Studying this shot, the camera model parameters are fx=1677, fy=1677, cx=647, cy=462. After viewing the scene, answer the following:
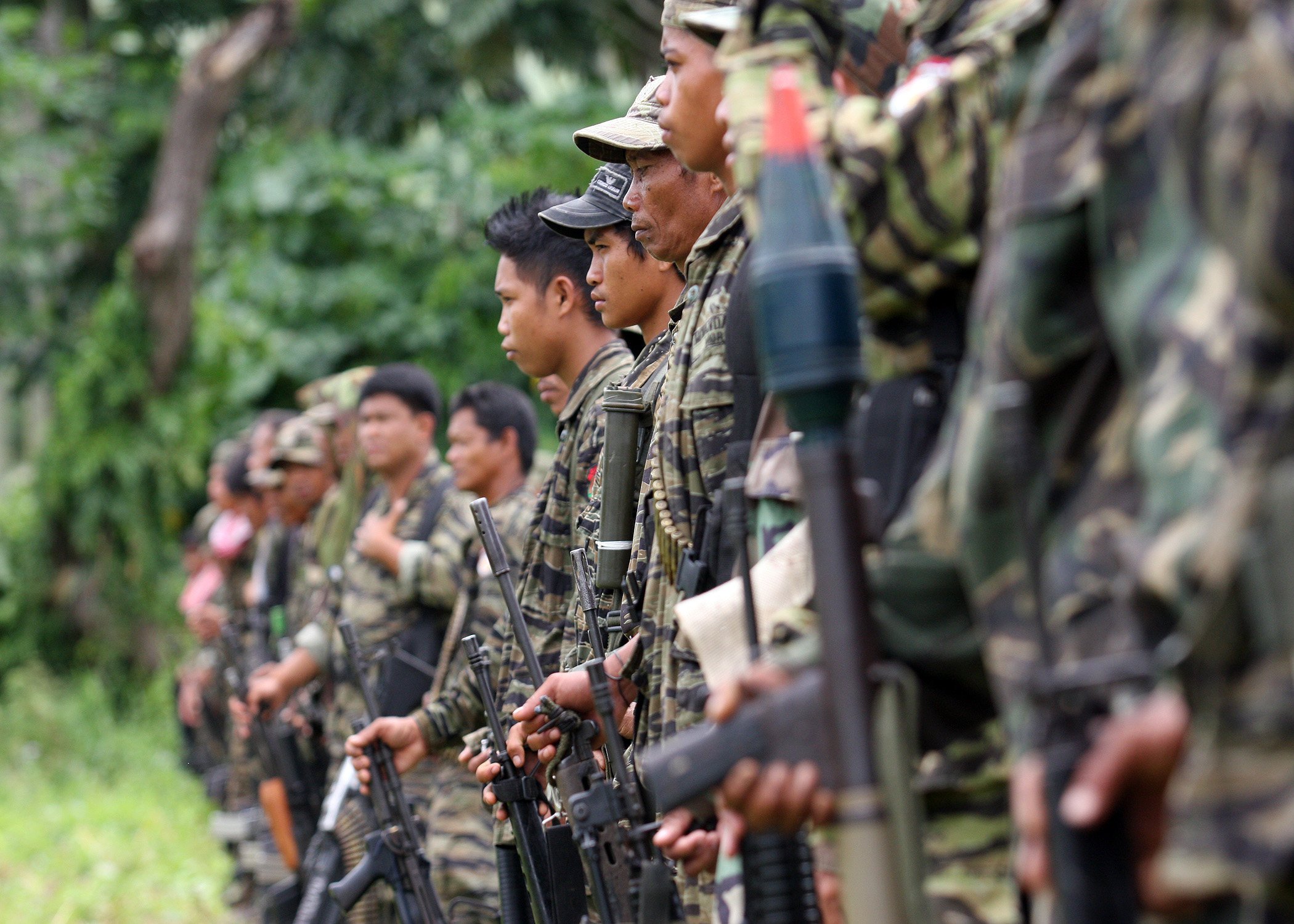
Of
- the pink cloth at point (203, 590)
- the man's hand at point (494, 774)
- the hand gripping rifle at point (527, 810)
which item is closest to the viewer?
the hand gripping rifle at point (527, 810)

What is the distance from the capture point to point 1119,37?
1.93 meters

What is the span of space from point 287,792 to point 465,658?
7.05ft

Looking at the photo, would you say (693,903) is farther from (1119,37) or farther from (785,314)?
(1119,37)

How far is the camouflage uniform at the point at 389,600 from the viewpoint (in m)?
6.18

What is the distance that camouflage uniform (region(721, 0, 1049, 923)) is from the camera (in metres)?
2.27

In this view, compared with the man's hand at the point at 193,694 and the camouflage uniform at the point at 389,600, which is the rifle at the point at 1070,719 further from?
the man's hand at the point at 193,694

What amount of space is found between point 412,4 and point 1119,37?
1235cm

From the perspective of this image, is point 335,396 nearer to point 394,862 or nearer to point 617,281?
point 394,862

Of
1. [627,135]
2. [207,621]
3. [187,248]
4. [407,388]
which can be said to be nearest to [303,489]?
[207,621]

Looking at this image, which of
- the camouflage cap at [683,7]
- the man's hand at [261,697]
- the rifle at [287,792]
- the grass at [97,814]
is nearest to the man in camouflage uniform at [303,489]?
the man's hand at [261,697]

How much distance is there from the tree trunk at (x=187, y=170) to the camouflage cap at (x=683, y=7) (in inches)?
395

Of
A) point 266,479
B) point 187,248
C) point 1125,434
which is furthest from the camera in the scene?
point 187,248

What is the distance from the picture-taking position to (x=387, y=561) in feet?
21.2

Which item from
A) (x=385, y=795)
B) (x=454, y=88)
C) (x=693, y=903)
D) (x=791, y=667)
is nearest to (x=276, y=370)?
(x=454, y=88)
